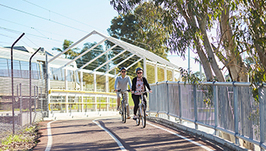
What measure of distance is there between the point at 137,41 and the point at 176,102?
124 ft

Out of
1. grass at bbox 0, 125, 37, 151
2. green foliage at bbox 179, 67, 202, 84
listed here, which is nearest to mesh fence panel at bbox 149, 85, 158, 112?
green foliage at bbox 179, 67, 202, 84

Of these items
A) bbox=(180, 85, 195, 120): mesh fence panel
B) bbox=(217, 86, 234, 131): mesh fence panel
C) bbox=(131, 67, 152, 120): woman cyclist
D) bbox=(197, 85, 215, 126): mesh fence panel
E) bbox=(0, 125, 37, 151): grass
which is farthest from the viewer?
bbox=(131, 67, 152, 120): woman cyclist

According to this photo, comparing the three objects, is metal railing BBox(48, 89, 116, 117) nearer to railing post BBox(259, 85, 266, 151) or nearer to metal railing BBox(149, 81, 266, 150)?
metal railing BBox(149, 81, 266, 150)

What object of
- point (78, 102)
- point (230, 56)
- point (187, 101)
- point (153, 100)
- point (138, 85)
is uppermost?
point (230, 56)

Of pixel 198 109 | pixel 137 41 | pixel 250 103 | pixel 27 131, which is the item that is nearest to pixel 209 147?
pixel 250 103

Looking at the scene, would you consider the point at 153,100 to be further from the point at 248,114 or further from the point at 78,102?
the point at 248,114

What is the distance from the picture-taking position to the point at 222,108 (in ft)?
27.6

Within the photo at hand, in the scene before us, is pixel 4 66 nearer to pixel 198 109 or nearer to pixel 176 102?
pixel 176 102

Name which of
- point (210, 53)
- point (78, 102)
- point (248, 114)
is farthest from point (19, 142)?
point (78, 102)

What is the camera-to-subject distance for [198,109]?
395 inches

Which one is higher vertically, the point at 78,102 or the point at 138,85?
the point at 138,85

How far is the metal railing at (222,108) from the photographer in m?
6.66

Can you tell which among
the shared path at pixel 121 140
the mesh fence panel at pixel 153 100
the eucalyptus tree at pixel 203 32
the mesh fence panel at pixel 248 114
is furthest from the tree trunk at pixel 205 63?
the mesh fence panel at pixel 248 114

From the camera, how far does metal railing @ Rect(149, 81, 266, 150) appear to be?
666 centimetres
